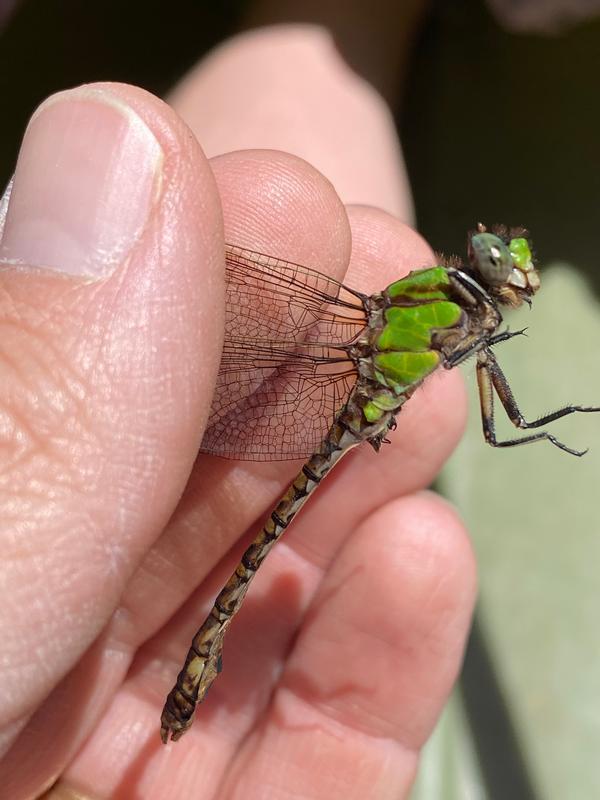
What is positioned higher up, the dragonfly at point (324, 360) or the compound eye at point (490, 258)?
the compound eye at point (490, 258)

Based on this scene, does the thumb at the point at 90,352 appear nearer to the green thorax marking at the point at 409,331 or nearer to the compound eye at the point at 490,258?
the green thorax marking at the point at 409,331

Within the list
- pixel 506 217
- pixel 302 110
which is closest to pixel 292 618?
pixel 302 110

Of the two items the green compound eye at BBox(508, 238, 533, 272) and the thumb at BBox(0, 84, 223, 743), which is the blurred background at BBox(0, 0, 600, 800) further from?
the thumb at BBox(0, 84, 223, 743)

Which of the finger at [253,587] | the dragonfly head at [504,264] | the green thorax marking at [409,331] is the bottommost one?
the finger at [253,587]

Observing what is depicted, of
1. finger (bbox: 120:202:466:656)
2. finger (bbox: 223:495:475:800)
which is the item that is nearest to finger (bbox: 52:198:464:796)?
finger (bbox: 120:202:466:656)

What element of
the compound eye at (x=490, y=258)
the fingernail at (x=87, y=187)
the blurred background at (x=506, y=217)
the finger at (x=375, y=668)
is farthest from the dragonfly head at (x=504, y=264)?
the fingernail at (x=87, y=187)

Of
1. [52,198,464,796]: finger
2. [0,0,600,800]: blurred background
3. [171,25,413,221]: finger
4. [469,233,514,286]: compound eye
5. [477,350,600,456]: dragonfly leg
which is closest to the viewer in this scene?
[469,233,514,286]: compound eye

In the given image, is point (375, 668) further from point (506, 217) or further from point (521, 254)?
point (506, 217)

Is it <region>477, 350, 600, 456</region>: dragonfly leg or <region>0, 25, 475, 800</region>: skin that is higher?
<region>477, 350, 600, 456</region>: dragonfly leg
